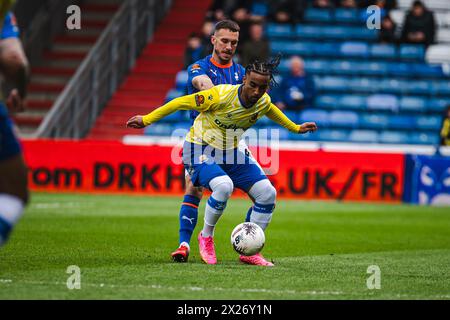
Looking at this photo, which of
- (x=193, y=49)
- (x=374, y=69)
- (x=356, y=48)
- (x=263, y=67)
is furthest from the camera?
(x=356, y=48)

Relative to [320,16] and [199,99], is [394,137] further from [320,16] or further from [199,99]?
[199,99]

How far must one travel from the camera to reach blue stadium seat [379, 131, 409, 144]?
862 inches

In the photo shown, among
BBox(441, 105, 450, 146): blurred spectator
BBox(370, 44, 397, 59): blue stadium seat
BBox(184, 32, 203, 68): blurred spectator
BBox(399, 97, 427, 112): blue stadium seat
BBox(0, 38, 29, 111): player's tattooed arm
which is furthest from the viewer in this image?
BBox(370, 44, 397, 59): blue stadium seat

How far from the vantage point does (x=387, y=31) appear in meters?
23.7

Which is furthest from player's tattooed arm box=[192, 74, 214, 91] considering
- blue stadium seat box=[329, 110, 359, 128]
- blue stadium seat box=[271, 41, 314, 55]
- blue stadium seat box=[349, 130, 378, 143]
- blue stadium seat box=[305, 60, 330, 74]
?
blue stadium seat box=[271, 41, 314, 55]

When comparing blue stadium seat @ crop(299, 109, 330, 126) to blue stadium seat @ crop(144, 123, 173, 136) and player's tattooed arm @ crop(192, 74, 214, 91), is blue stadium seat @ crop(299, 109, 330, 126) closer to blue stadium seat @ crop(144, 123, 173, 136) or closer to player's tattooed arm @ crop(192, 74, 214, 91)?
blue stadium seat @ crop(144, 123, 173, 136)

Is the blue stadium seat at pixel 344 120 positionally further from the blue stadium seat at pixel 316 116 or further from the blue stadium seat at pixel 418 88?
the blue stadium seat at pixel 418 88

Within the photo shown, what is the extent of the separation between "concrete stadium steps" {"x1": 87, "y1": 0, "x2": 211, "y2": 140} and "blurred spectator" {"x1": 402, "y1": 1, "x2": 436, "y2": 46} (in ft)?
19.0

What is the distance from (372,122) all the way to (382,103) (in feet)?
2.36

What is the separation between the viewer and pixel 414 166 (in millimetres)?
18828

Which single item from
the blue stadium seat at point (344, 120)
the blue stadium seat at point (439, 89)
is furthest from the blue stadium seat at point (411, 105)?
the blue stadium seat at point (344, 120)

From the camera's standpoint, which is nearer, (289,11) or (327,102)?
(327,102)

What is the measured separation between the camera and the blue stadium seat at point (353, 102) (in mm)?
22812

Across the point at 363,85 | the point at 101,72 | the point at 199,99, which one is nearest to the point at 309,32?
the point at 363,85
